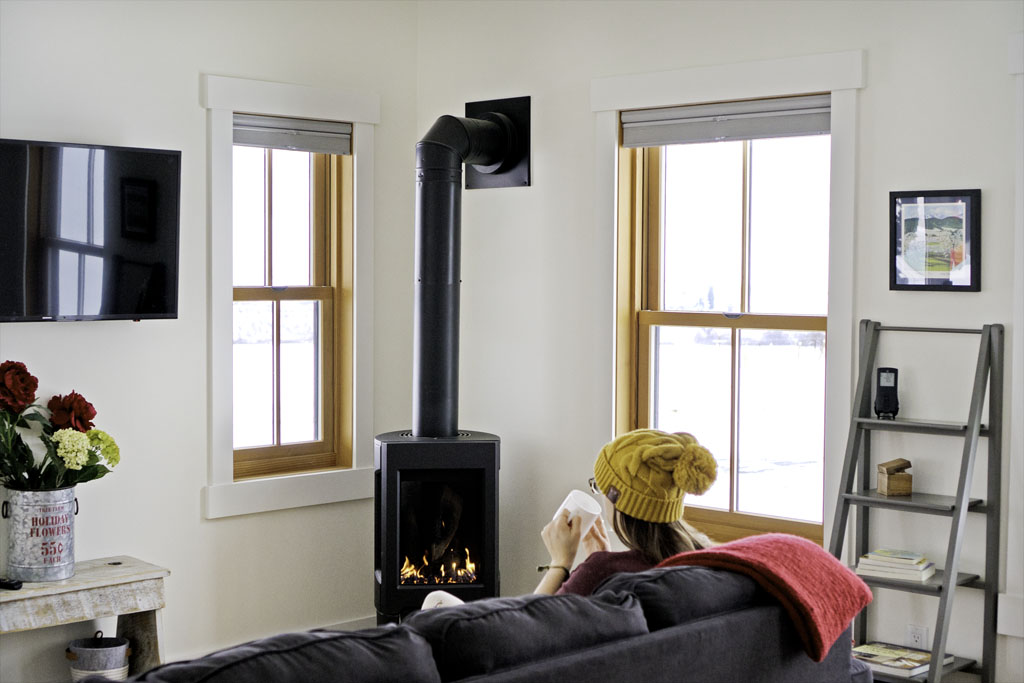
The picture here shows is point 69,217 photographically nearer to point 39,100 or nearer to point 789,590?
point 39,100

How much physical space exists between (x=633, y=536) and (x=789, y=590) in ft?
1.45

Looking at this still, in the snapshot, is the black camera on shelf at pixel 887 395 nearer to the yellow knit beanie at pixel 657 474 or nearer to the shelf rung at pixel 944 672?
the shelf rung at pixel 944 672

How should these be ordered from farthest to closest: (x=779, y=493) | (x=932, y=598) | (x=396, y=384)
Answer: (x=396, y=384) < (x=779, y=493) < (x=932, y=598)

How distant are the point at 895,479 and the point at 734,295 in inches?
41.7

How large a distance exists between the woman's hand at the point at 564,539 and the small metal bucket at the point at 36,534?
196cm

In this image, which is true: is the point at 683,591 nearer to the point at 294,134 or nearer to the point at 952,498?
the point at 952,498

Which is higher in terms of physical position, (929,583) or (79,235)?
(79,235)

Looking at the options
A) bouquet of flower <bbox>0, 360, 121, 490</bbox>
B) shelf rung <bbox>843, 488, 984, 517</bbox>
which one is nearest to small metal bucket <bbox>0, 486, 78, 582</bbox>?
bouquet of flower <bbox>0, 360, 121, 490</bbox>

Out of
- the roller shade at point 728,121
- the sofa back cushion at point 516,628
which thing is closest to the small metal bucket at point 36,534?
the sofa back cushion at point 516,628

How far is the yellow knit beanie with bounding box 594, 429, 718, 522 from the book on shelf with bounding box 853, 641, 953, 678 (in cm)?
155

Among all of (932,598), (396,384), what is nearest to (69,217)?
(396,384)

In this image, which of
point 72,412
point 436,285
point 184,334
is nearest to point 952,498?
point 436,285

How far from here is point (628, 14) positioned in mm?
4625

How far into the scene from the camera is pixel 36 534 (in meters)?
3.84
